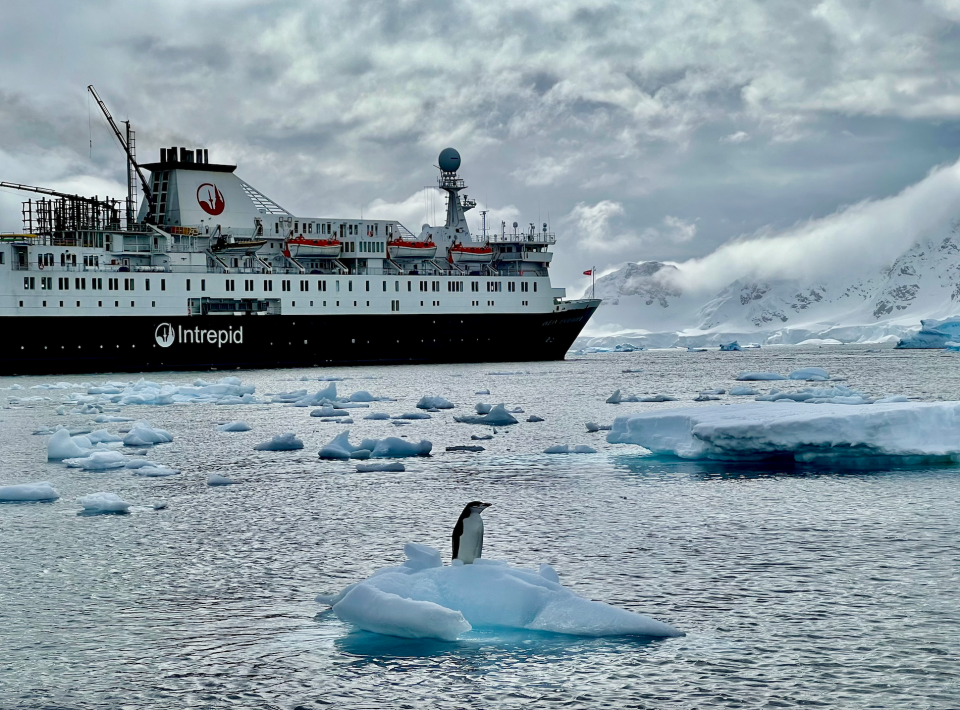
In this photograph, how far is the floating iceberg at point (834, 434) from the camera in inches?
558

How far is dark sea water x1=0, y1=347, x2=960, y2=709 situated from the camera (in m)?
6.32

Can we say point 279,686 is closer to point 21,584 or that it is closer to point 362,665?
point 362,665

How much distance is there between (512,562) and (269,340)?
4486cm

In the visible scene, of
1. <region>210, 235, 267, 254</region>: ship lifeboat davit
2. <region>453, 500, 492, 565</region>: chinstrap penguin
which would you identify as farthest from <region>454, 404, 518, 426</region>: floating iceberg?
<region>210, 235, 267, 254</region>: ship lifeboat davit

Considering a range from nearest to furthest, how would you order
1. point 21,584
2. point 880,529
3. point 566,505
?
→ point 21,584
point 880,529
point 566,505

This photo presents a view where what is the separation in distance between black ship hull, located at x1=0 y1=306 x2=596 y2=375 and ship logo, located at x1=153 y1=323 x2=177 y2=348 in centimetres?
5

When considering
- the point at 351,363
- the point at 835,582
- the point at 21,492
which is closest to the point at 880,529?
the point at 835,582

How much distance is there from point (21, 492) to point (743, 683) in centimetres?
957

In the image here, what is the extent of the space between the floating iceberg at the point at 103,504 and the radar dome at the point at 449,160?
53.1m

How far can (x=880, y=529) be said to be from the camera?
10523mm

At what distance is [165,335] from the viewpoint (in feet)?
165

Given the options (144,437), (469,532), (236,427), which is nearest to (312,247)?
(236,427)

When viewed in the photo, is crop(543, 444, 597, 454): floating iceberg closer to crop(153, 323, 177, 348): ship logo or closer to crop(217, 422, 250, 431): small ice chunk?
crop(217, 422, 250, 431): small ice chunk

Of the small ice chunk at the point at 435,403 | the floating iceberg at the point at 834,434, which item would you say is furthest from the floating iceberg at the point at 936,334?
the floating iceberg at the point at 834,434
